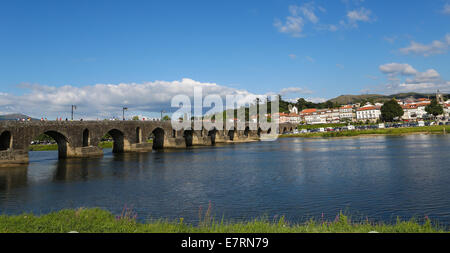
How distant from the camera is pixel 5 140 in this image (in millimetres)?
48188

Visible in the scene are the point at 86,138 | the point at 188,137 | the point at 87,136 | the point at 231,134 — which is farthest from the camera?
the point at 231,134

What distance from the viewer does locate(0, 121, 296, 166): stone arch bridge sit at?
157 feet

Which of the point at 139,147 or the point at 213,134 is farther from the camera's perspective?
the point at 213,134

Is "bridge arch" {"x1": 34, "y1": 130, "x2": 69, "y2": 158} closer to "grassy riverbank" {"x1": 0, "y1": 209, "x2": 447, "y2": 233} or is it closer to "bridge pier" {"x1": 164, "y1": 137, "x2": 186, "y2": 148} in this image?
"bridge pier" {"x1": 164, "y1": 137, "x2": 186, "y2": 148}

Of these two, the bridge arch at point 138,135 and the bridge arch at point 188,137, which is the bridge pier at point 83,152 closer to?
the bridge arch at point 138,135

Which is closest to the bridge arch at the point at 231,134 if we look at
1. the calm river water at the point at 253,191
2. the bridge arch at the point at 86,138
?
the bridge arch at the point at 86,138

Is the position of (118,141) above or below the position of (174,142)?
above

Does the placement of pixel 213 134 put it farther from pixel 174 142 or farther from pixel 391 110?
pixel 391 110

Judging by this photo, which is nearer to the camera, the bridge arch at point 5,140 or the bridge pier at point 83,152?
the bridge arch at point 5,140

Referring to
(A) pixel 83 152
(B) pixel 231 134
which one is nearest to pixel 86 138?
(A) pixel 83 152

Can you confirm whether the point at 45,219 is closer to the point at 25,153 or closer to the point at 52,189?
the point at 52,189

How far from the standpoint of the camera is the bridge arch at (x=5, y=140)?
47.8 m

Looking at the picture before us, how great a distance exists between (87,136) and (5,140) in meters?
16.0

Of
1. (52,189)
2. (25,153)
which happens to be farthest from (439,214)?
(25,153)
